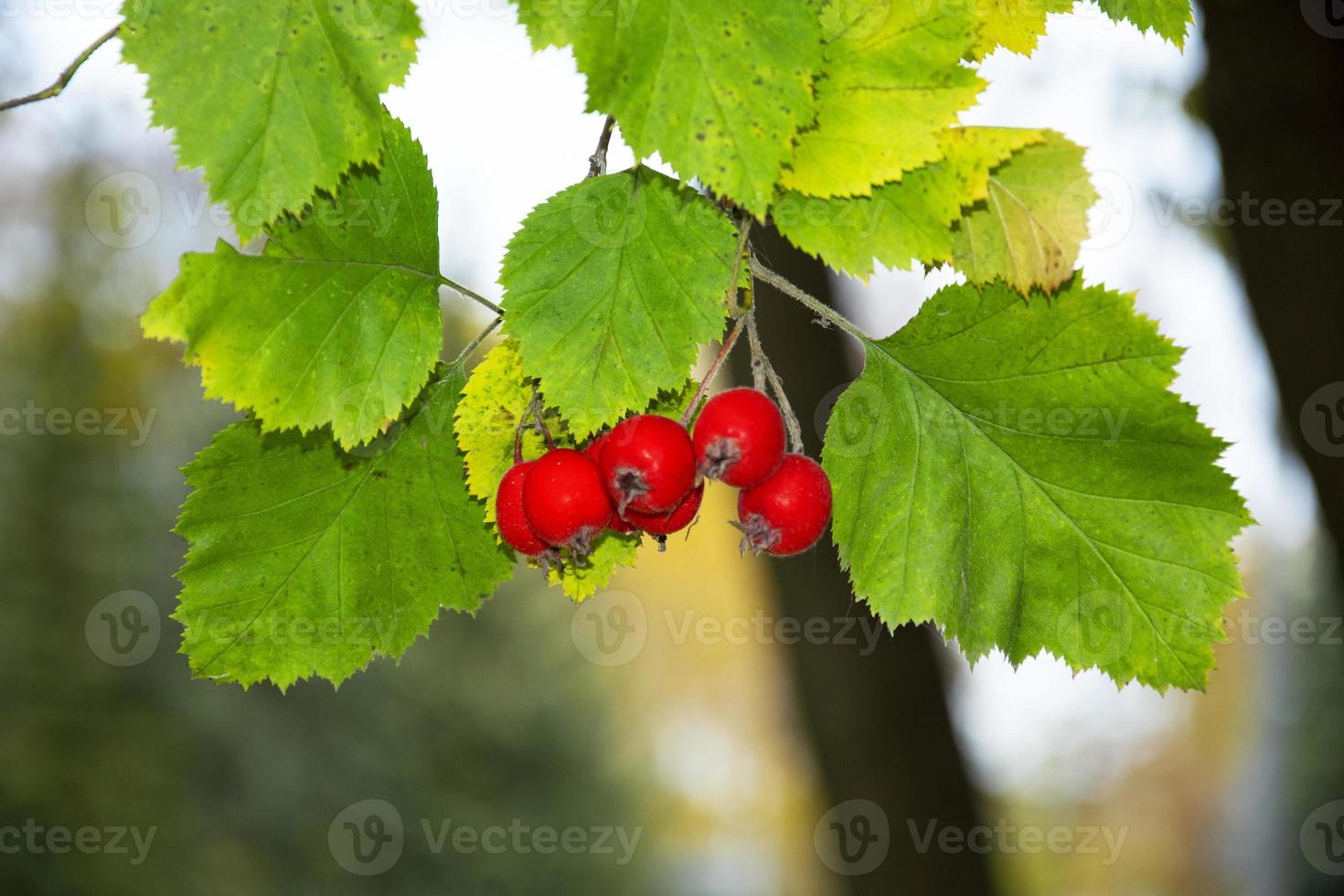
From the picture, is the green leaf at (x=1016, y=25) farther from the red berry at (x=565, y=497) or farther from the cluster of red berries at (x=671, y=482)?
the red berry at (x=565, y=497)

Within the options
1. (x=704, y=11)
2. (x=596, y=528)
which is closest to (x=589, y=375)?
(x=596, y=528)

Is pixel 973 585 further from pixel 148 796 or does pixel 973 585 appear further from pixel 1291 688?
pixel 1291 688
